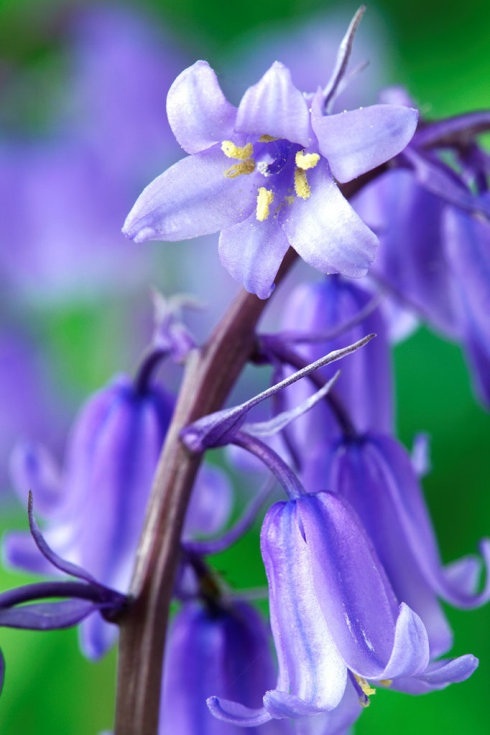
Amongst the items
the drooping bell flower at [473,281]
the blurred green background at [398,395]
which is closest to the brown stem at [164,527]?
the drooping bell flower at [473,281]

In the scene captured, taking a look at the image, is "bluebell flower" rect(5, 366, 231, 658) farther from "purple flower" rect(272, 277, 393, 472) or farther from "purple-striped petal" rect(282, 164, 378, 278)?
"purple-striped petal" rect(282, 164, 378, 278)

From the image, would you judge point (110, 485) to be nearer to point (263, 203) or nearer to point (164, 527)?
point (164, 527)

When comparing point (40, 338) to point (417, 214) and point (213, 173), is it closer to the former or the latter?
point (417, 214)

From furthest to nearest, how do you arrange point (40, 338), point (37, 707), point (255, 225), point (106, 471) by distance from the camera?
1. point (40, 338)
2. point (37, 707)
3. point (106, 471)
4. point (255, 225)

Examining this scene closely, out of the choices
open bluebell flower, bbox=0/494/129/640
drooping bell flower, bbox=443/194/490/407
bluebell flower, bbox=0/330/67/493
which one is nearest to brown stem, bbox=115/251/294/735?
open bluebell flower, bbox=0/494/129/640

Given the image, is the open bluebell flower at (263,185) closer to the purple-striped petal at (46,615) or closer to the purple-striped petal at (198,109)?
the purple-striped petal at (198,109)

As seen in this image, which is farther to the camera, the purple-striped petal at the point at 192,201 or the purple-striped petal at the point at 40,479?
the purple-striped petal at the point at 40,479

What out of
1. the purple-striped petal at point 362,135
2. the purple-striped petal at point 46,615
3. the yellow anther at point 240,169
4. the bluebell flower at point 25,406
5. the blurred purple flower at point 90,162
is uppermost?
the blurred purple flower at point 90,162

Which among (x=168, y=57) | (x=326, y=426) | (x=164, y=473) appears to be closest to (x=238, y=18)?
(x=168, y=57)
